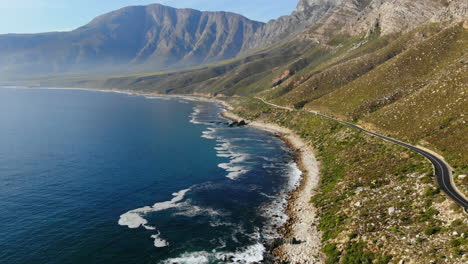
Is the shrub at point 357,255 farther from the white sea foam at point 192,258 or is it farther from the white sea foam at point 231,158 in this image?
the white sea foam at point 231,158

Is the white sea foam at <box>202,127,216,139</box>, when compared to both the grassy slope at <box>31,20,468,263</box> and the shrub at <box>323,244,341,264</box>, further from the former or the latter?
the shrub at <box>323,244,341,264</box>

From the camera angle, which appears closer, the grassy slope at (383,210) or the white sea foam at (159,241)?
the grassy slope at (383,210)

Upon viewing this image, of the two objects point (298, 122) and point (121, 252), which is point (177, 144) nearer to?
point (298, 122)

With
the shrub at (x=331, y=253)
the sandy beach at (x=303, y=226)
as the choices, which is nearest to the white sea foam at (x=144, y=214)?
the sandy beach at (x=303, y=226)

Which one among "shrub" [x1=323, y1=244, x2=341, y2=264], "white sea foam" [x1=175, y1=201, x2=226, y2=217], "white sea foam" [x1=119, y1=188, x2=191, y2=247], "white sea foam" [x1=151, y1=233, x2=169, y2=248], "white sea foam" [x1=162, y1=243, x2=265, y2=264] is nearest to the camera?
"shrub" [x1=323, y1=244, x2=341, y2=264]

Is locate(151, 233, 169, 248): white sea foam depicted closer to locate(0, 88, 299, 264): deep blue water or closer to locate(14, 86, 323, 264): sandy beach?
locate(0, 88, 299, 264): deep blue water

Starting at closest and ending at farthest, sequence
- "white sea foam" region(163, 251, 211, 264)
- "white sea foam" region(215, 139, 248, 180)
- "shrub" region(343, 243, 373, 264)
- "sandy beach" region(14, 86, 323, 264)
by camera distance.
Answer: "shrub" region(343, 243, 373, 264)
"white sea foam" region(163, 251, 211, 264)
"sandy beach" region(14, 86, 323, 264)
"white sea foam" region(215, 139, 248, 180)

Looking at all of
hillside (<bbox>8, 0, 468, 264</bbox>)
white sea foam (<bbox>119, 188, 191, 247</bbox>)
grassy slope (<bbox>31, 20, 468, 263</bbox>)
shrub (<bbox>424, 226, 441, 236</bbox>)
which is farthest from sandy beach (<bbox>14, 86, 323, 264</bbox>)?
white sea foam (<bbox>119, 188, 191, 247</bbox>)

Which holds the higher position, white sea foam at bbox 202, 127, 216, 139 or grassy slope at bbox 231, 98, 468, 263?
grassy slope at bbox 231, 98, 468, 263

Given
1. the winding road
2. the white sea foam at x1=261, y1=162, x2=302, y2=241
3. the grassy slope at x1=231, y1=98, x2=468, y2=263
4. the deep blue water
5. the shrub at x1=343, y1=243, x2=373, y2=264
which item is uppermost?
the winding road

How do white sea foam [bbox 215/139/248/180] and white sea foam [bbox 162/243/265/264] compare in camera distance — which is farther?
white sea foam [bbox 215/139/248/180]

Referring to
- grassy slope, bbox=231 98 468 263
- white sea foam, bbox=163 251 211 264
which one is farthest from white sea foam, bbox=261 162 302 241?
white sea foam, bbox=163 251 211 264
